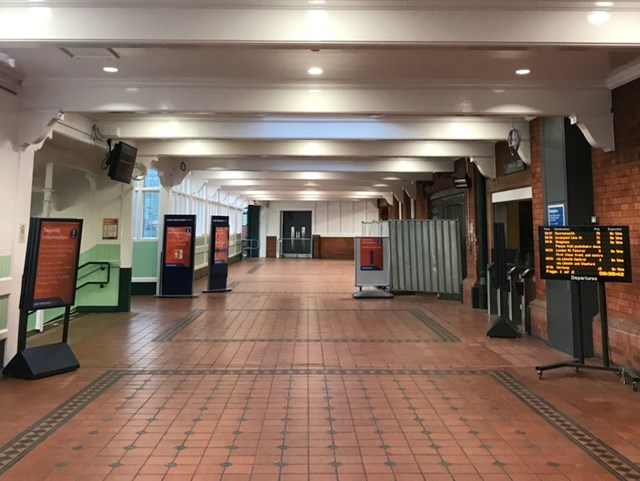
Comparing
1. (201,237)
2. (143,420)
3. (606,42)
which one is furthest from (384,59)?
(201,237)

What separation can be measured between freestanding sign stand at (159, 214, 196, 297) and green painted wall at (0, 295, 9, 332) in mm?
4918

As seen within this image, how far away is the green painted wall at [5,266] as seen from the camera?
4371mm

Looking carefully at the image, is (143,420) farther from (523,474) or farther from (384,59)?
(384,59)

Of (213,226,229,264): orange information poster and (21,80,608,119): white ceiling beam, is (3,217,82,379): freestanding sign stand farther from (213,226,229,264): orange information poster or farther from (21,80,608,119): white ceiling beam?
(213,226,229,264): orange information poster

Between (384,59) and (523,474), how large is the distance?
136 inches

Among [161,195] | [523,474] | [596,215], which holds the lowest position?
[523,474]

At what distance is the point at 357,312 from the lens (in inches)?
312

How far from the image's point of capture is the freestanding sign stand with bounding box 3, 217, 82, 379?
13.7ft

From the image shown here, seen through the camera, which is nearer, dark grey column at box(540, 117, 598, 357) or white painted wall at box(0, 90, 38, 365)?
white painted wall at box(0, 90, 38, 365)

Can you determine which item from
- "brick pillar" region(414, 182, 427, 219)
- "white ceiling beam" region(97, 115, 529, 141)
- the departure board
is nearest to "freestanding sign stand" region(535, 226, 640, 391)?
the departure board

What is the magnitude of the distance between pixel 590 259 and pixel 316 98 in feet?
10.6

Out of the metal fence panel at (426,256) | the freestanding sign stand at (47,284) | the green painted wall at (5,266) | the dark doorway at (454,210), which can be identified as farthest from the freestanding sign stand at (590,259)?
the green painted wall at (5,266)

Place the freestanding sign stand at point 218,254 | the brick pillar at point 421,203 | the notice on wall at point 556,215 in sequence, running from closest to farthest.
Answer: the notice on wall at point 556,215, the freestanding sign stand at point 218,254, the brick pillar at point 421,203

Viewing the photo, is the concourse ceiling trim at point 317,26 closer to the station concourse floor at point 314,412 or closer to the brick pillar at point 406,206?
the station concourse floor at point 314,412
